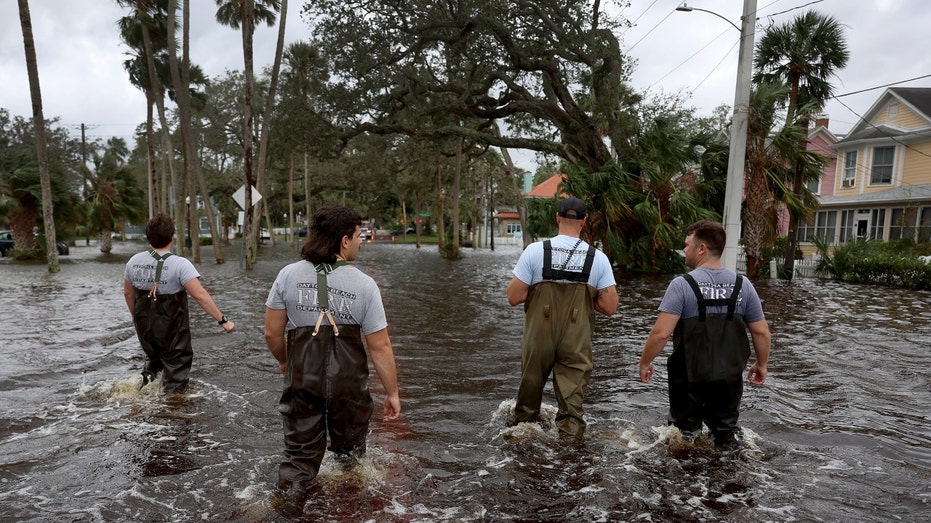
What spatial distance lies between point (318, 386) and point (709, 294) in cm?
278

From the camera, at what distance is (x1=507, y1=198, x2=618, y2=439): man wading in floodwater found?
189 inches

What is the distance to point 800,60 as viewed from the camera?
20000 millimetres

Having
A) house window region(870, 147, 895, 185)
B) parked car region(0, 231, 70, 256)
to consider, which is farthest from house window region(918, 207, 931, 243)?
parked car region(0, 231, 70, 256)

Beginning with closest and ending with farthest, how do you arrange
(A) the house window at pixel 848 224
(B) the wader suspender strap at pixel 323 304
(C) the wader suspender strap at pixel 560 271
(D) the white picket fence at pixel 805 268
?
1. (B) the wader suspender strap at pixel 323 304
2. (C) the wader suspender strap at pixel 560 271
3. (D) the white picket fence at pixel 805 268
4. (A) the house window at pixel 848 224

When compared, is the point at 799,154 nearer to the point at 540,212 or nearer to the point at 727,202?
the point at 727,202

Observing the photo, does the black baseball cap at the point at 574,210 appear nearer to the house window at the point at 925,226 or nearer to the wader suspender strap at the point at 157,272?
the wader suspender strap at the point at 157,272

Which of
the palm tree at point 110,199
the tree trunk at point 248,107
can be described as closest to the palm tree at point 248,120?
the tree trunk at point 248,107

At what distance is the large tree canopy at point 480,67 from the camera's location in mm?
18750

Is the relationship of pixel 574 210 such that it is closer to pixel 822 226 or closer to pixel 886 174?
pixel 886 174

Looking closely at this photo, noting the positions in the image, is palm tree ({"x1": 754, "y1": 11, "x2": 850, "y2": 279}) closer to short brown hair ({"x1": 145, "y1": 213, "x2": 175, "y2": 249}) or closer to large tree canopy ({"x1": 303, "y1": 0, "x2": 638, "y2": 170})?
large tree canopy ({"x1": 303, "y1": 0, "x2": 638, "y2": 170})

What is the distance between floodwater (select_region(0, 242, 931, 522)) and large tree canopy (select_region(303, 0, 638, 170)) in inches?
468

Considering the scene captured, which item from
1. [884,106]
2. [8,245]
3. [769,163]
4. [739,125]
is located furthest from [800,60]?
[8,245]

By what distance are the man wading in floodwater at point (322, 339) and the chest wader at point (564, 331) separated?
145 cm

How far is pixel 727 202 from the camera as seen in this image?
13.7m
